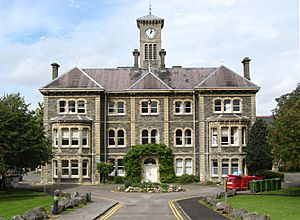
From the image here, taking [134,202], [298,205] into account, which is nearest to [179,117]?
[134,202]

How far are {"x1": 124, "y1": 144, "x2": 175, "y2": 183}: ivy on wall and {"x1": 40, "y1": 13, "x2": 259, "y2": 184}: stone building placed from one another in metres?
0.93

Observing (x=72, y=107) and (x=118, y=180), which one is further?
(x=72, y=107)

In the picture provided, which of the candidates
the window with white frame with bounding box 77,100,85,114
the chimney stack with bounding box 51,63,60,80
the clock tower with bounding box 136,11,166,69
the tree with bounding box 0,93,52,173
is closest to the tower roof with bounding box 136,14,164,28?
the clock tower with bounding box 136,11,166,69

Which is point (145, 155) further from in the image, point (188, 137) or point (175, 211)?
point (175, 211)

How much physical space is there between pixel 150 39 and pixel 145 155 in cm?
2630

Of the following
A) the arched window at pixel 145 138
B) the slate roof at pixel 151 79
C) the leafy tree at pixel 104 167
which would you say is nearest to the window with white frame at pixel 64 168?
the leafy tree at pixel 104 167

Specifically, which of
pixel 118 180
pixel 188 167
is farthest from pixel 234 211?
pixel 188 167

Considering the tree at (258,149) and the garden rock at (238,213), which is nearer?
the garden rock at (238,213)

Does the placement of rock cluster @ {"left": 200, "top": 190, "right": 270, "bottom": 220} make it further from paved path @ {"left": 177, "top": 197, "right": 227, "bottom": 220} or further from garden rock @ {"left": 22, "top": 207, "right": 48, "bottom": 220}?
garden rock @ {"left": 22, "top": 207, "right": 48, "bottom": 220}

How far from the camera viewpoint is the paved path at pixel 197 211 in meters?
21.4

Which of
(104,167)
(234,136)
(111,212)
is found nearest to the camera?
(111,212)

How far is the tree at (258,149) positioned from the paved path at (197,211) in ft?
55.9

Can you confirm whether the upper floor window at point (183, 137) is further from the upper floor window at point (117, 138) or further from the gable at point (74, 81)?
the gable at point (74, 81)

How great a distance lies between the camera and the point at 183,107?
48.5 m
